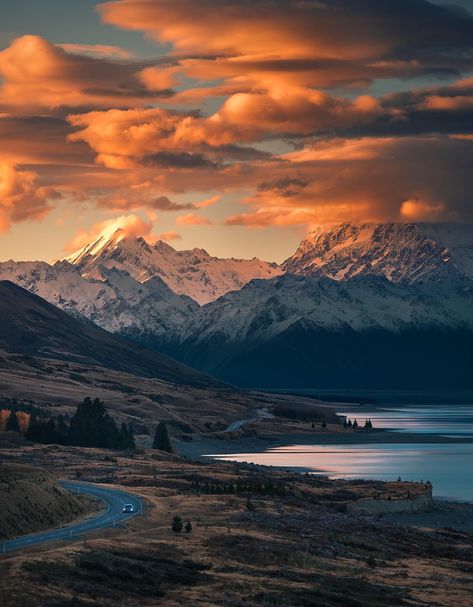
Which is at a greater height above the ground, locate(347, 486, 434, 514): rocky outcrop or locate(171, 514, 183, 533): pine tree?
locate(347, 486, 434, 514): rocky outcrop

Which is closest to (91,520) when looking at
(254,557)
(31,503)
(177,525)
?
(31,503)

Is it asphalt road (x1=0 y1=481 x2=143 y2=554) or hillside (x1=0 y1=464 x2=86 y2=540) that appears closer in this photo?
asphalt road (x1=0 y1=481 x2=143 y2=554)

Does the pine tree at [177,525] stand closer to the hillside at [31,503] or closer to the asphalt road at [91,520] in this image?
the asphalt road at [91,520]

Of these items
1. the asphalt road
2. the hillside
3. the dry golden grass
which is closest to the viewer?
the dry golden grass

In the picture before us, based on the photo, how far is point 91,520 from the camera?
10806 cm

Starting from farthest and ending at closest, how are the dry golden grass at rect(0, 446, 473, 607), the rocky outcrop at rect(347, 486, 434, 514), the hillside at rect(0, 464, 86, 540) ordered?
the rocky outcrop at rect(347, 486, 434, 514) → the hillside at rect(0, 464, 86, 540) → the dry golden grass at rect(0, 446, 473, 607)

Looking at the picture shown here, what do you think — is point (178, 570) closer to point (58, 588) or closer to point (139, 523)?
point (58, 588)

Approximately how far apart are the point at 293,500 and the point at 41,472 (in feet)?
111

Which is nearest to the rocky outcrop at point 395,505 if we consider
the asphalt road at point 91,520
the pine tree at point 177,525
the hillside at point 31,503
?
the asphalt road at point 91,520

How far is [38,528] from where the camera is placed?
101875 mm

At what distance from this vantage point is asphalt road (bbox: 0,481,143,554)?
3641 inches

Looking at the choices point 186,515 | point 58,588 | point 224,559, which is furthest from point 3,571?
point 186,515

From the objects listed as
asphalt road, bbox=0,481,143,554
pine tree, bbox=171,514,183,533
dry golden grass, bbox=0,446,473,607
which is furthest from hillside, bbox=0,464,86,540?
pine tree, bbox=171,514,183,533

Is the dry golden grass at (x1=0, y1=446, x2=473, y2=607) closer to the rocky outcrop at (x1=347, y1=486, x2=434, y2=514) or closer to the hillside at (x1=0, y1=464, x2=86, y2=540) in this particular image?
the rocky outcrop at (x1=347, y1=486, x2=434, y2=514)
